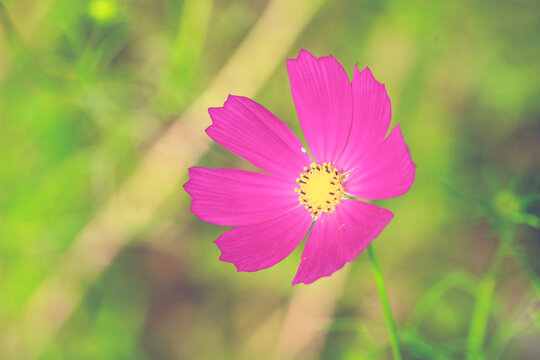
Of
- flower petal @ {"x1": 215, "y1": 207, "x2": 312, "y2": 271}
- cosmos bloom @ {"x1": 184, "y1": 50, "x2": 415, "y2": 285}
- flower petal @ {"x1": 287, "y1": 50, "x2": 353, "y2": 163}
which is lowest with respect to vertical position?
flower petal @ {"x1": 215, "y1": 207, "x2": 312, "y2": 271}

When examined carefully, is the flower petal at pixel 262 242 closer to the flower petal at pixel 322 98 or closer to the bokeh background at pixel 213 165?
the flower petal at pixel 322 98

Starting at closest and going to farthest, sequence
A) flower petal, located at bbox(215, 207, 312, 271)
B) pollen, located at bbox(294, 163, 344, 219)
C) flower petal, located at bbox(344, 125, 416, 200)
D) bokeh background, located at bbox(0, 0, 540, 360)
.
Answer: flower petal, located at bbox(344, 125, 416, 200) < flower petal, located at bbox(215, 207, 312, 271) < pollen, located at bbox(294, 163, 344, 219) < bokeh background, located at bbox(0, 0, 540, 360)

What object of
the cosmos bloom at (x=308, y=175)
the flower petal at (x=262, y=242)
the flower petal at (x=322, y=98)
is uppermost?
the flower petal at (x=322, y=98)

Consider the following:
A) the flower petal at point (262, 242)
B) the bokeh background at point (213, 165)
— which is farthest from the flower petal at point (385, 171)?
the bokeh background at point (213, 165)

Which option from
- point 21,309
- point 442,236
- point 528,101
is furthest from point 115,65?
point 528,101

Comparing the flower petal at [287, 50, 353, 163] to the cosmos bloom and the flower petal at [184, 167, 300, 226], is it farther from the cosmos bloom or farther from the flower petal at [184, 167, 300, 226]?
the flower petal at [184, 167, 300, 226]

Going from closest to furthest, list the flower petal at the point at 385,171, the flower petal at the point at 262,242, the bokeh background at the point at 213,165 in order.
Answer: the flower petal at the point at 385,171
the flower petal at the point at 262,242
the bokeh background at the point at 213,165

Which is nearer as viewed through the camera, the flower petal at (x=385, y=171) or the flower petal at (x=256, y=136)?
the flower petal at (x=385, y=171)

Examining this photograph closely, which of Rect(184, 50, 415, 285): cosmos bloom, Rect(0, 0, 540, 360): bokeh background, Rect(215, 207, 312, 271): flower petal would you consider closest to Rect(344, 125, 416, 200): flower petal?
Rect(184, 50, 415, 285): cosmos bloom
